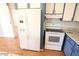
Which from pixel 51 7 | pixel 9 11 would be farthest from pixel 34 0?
pixel 9 11

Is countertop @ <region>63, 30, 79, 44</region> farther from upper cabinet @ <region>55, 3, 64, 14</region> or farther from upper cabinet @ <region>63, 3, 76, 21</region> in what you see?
upper cabinet @ <region>55, 3, 64, 14</region>

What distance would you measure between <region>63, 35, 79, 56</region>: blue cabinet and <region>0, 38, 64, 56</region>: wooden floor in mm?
305

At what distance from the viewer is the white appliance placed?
2829 mm

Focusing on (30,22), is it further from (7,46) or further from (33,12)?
(7,46)

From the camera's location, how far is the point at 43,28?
2781 millimetres

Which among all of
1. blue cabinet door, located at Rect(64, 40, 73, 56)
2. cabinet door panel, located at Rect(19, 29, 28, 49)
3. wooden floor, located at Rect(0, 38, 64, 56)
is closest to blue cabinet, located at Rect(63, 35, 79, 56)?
blue cabinet door, located at Rect(64, 40, 73, 56)

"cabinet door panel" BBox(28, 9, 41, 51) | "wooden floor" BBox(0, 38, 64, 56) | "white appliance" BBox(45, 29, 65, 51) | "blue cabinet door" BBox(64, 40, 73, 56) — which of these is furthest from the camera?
"wooden floor" BBox(0, 38, 64, 56)

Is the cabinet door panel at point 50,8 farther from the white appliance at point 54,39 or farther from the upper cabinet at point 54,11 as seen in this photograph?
the white appliance at point 54,39

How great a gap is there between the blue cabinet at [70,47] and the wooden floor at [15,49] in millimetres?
305

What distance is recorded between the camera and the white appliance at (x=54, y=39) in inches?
111

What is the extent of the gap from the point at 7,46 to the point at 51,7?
6.21 ft

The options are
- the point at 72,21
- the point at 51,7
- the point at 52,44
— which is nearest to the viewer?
the point at 51,7

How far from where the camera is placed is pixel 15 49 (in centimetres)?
318

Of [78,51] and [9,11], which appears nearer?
[78,51]
